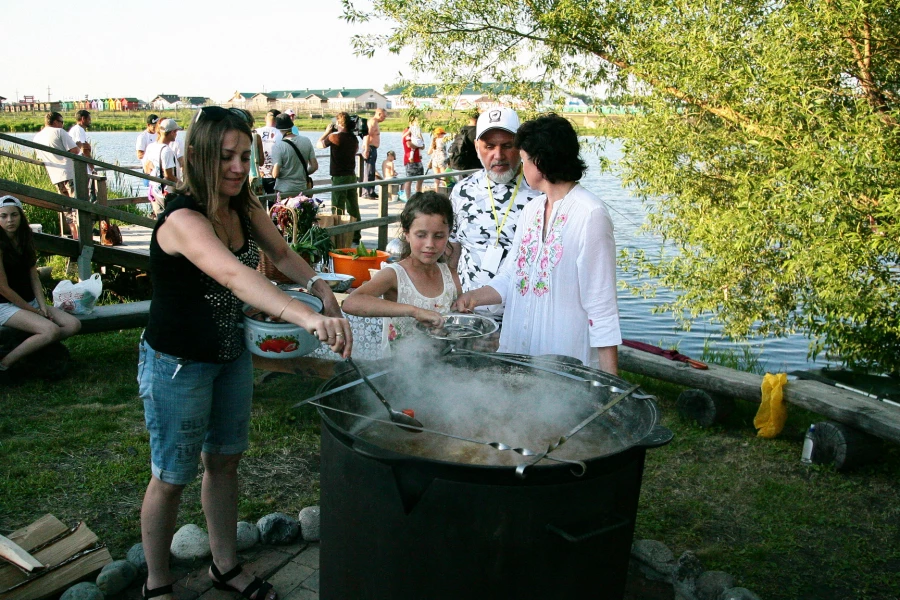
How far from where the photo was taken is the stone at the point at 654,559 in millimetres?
2971

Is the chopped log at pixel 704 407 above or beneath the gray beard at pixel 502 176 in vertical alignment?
beneath

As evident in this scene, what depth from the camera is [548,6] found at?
763 cm

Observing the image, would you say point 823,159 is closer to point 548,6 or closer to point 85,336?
point 548,6

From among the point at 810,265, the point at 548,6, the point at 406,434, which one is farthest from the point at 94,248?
the point at 810,265

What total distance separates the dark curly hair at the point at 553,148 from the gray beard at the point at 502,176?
66 cm

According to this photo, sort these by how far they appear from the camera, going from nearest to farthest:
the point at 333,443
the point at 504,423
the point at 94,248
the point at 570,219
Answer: the point at 333,443 < the point at 504,423 < the point at 570,219 < the point at 94,248

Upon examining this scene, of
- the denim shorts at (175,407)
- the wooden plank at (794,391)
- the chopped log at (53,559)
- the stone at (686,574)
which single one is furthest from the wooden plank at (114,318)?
the stone at (686,574)

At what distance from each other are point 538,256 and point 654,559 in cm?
142

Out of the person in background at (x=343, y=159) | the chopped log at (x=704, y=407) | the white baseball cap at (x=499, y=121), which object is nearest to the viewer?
the white baseball cap at (x=499, y=121)

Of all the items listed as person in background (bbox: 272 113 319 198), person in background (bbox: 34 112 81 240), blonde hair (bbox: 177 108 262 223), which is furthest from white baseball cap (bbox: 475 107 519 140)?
person in background (bbox: 34 112 81 240)

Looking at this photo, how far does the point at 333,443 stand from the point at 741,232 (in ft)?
16.7

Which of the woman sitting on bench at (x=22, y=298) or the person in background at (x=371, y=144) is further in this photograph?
the person in background at (x=371, y=144)

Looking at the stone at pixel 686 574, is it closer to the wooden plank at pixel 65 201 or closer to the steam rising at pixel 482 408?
the steam rising at pixel 482 408

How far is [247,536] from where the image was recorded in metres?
3.05
